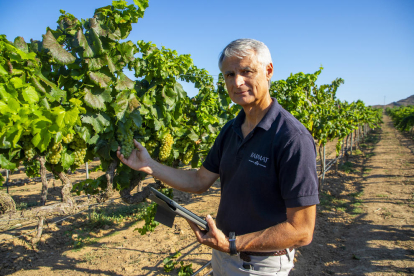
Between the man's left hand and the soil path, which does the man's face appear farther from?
the soil path

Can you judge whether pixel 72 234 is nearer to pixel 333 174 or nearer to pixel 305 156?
pixel 305 156

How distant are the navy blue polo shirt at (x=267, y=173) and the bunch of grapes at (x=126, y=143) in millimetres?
941

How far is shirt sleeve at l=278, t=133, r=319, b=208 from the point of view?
1.18 m

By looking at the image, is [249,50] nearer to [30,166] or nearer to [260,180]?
[260,180]

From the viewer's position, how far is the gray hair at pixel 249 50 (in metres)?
1.42

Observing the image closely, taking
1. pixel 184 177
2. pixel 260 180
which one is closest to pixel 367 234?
pixel 184 177

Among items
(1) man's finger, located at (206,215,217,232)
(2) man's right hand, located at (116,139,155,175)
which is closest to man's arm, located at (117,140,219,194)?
(2) man's right hand, located at (116,139,155,175)

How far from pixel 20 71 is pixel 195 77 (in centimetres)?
299

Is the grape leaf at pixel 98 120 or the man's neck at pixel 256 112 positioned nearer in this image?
the man's neck at pixel 256 112

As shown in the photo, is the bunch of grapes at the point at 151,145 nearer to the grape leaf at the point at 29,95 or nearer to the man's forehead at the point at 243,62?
the grape leaf at the point at 29,95

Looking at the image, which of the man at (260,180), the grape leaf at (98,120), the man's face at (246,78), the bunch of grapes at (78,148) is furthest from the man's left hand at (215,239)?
the bunch of grapes at (78,148)

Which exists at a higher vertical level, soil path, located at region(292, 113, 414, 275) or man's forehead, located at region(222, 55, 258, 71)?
man's forehead, located at region(222, 55, 258, 71)

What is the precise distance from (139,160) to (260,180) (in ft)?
3.40

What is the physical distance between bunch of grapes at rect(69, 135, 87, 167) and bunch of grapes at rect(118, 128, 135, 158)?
0.42 m
